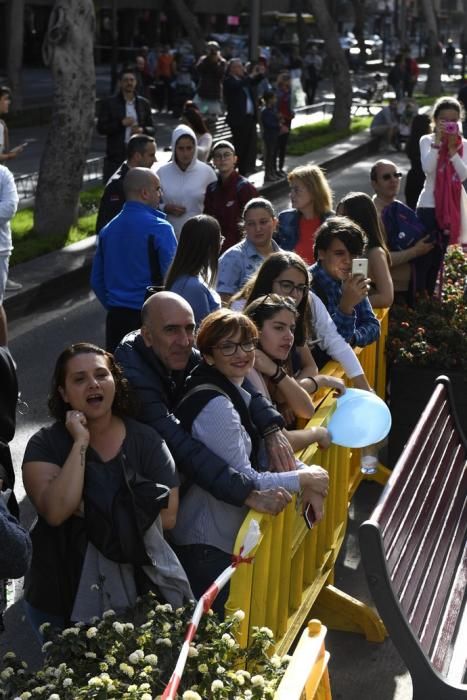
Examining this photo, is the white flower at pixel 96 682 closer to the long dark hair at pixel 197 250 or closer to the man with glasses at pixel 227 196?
the long dark hair at pixel 197 250

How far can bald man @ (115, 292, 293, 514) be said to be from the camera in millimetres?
4625

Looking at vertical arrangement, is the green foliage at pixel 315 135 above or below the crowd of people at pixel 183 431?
below

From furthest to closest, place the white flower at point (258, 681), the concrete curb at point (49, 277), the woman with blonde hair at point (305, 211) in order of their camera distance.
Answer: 1. the concrete curb at point (49, 277)
2. the woman with blonde hair at point (305, 211)
3. the white flower at point (258, 681)

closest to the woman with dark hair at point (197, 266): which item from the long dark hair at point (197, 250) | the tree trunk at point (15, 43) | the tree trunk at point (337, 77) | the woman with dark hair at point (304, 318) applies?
the long dark hair at point (197, 250)

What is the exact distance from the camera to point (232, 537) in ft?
15.3

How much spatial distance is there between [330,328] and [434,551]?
5.69 ft

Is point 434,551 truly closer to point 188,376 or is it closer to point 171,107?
point 188,376

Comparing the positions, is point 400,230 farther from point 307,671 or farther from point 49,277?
point 307,671

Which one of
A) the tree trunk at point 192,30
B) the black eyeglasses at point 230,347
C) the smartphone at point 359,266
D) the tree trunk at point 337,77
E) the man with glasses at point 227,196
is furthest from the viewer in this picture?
the tree trunk at point 192,30

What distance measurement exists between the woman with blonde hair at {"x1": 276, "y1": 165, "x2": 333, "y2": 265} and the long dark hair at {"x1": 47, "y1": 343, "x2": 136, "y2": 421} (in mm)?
4135

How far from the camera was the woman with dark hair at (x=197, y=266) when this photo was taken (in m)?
6.59

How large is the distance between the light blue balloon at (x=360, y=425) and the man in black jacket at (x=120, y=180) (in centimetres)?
442

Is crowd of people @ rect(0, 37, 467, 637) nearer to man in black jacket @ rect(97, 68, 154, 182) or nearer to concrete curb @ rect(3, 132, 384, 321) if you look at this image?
concrete curb @ rect(3, 132, 384, 321)

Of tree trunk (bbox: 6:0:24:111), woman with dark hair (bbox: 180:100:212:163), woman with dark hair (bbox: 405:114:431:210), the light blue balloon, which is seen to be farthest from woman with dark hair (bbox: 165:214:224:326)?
tree trunk (bbox: 6:0:24:111)
